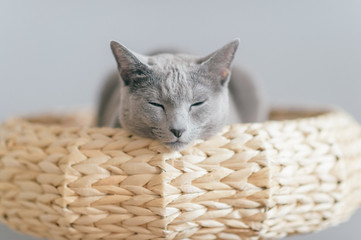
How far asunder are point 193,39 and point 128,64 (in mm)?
1017

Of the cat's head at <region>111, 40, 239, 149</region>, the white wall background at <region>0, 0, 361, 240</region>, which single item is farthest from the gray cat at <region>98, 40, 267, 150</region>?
the white wall background at <region>0, 0, 361, 240</region>

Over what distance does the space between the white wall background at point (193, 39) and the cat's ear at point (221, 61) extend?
2.80 ft

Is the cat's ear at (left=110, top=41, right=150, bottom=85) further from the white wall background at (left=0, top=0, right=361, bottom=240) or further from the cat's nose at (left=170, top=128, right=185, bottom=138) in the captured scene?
the white wall background at (left=0, top=0, right=361, bottom=240)

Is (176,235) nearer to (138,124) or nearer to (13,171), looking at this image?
(138,124)

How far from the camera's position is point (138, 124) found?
851 mm

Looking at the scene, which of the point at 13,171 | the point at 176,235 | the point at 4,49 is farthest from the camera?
the point at 4,49

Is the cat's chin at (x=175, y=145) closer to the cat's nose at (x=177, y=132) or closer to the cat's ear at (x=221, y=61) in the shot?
the cat's nose at (x=177, y=132)

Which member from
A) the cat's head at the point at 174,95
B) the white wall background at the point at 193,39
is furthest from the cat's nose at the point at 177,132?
the white wall background at the point at 193,39

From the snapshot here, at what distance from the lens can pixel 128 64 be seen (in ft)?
2.81

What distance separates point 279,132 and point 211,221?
0.24m

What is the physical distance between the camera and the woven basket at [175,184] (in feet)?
2.51

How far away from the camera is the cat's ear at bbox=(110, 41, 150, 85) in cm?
83

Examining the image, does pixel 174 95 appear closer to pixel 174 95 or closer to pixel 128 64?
pixel 174 95

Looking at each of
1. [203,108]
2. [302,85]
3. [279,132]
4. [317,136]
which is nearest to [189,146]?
[203,108]
